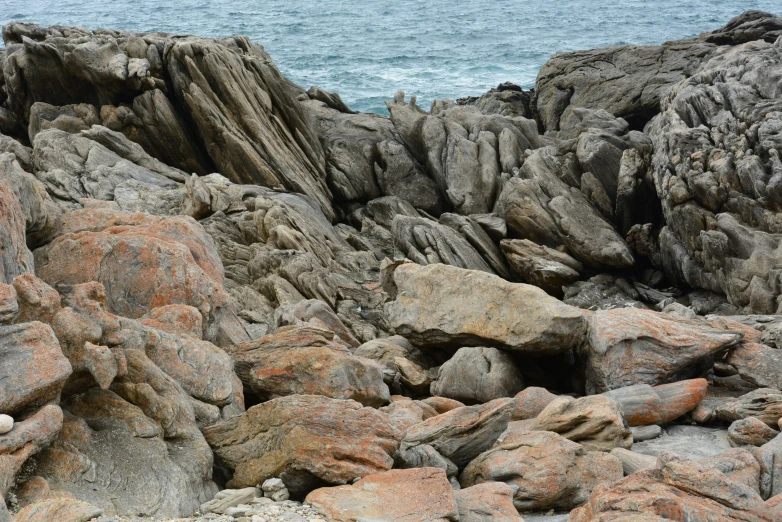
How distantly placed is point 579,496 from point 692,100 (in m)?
27.2

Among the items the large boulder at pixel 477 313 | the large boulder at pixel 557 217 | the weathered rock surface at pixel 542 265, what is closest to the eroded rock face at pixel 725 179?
the large boulder at pixel 557 217

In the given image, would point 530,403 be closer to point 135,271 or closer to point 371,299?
point 135,271

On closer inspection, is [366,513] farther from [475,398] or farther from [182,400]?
[475,398]

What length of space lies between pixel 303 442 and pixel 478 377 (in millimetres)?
7638

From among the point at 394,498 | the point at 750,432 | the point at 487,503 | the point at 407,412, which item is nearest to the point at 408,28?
the point at 407,412

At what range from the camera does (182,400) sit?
12.3m

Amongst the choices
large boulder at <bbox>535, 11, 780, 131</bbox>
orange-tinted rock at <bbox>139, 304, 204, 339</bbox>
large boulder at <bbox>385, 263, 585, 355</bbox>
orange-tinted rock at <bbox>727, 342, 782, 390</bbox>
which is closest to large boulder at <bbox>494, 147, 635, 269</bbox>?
large boulder at <bbox>535, 11, 780, 131</bbox>

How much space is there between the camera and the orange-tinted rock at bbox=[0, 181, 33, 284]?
530 inches

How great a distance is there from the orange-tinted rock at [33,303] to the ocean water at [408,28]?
70.7 metres

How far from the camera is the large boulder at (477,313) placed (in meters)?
18.4

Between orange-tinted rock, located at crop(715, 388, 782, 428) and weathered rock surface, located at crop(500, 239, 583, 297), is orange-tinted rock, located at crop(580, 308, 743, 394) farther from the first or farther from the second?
weathered rock surface, located at crop(500, 239, 583, 297)

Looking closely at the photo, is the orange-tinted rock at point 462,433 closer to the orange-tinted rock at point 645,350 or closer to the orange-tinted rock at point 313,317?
the orange-tinted rock at point 645,350

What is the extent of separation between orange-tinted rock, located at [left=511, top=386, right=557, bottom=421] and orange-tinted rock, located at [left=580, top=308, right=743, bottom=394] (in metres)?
1.96

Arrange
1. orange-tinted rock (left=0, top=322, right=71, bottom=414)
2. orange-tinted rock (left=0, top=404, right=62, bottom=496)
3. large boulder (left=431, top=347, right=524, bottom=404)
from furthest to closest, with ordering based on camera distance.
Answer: large boulder (left=431, top=347, right=524, bottom=404) < orange-tinted rock (left=0, top=322, right=71, bottom=414) < orange-tinted rock (left=0, top=404, right=62, bottom=496)
